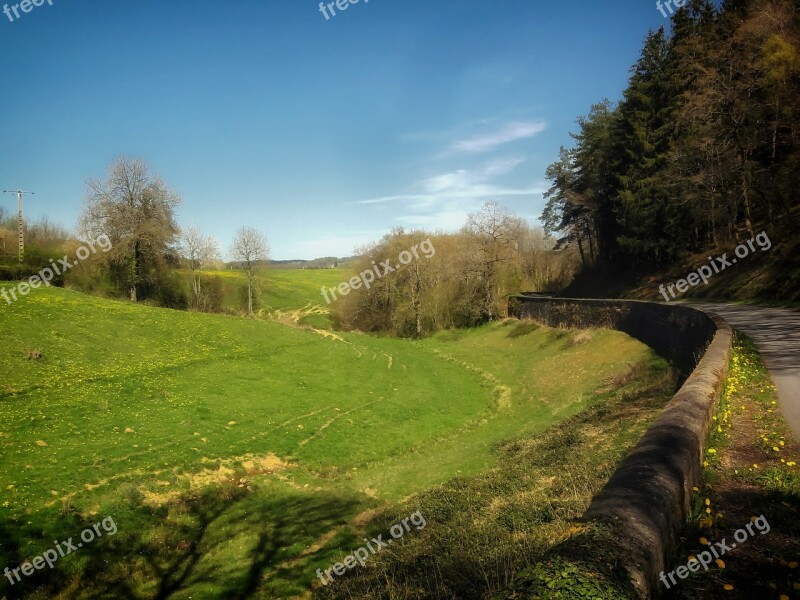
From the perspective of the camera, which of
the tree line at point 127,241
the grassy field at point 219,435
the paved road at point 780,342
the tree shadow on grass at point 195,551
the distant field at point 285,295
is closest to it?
the paved road at point 780,342

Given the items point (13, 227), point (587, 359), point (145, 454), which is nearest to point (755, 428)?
point (145, 454)

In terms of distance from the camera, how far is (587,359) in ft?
85.6

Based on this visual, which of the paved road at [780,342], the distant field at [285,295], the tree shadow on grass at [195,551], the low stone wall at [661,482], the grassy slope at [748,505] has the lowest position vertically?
the tree shadow on grass at [195,551]

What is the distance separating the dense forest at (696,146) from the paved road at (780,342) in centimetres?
1178

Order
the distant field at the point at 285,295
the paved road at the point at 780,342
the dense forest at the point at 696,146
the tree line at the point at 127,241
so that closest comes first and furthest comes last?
the paved road at the point at 780,342, the dense forest at the point at 696,146, the tree line at the point at 127,241, the distant field at the point at 285,295

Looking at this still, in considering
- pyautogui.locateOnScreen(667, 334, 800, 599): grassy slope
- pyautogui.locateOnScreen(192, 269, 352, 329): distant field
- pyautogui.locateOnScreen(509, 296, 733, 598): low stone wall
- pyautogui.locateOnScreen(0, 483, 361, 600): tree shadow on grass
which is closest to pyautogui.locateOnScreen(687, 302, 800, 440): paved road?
pyautogui.locateOnScreen(667, 334, 800, 599): grassy slope

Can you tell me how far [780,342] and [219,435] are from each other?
19.3 m

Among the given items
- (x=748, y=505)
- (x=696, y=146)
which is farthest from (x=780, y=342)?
(x=696, y=146)

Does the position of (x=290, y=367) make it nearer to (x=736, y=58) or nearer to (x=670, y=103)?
(x=736, y=58)

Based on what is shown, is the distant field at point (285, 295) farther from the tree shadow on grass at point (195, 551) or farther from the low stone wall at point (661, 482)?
the low stone wall at point (661, 482)

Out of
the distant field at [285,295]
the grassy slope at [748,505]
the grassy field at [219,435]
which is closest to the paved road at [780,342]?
the grassy slope at [748,505]

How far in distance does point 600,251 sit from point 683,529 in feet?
191

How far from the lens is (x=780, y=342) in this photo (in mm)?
12141

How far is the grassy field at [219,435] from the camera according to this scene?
10.9 metres
